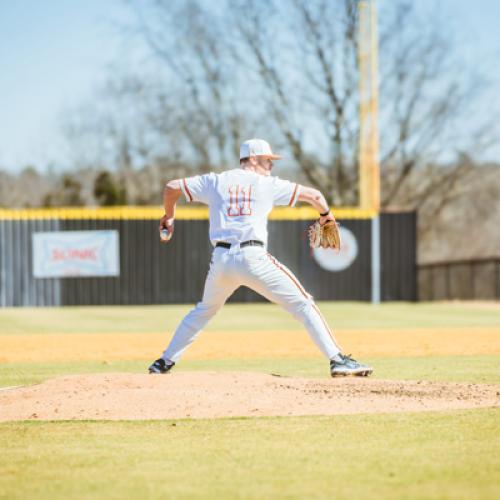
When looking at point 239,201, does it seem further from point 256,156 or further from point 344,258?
point 344,258

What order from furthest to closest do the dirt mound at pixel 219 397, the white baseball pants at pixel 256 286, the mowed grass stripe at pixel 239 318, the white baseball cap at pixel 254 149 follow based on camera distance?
the mowed grass stripe at pixel 239 318 < the white baseball cap at pixel 254 149 < the white baseball pants at pixel 256 286 < the dirt mound at pixel 219 397

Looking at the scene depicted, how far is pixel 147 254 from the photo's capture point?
25.1 m

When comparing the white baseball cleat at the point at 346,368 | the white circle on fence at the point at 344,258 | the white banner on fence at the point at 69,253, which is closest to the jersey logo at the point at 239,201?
the white baseball cleat at the point at 346,368

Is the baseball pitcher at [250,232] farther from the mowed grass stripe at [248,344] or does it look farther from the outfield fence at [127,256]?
the outfield fence at [127,256]

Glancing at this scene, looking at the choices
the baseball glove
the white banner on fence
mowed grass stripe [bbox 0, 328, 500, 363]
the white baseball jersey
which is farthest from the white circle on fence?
the white baseball jersey

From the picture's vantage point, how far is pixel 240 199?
285 inches

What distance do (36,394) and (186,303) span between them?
61.0 ft

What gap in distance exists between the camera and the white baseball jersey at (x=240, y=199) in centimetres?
721

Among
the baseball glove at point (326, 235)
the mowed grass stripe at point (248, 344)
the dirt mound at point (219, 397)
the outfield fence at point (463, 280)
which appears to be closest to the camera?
the dirt mound at point (219, 397)

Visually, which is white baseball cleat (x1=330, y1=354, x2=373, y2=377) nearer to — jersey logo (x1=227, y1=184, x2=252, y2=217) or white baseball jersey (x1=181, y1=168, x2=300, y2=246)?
white baseball jersey (x1=181, y1=168, x2=300, y2=246)

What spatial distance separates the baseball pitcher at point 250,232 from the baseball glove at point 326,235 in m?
0.13

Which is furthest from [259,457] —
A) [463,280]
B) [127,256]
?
[463,280]

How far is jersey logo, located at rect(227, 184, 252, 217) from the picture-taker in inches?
283

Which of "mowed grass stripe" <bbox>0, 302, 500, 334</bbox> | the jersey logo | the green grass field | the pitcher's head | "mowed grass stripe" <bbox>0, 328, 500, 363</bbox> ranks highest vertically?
the pitcher's head
